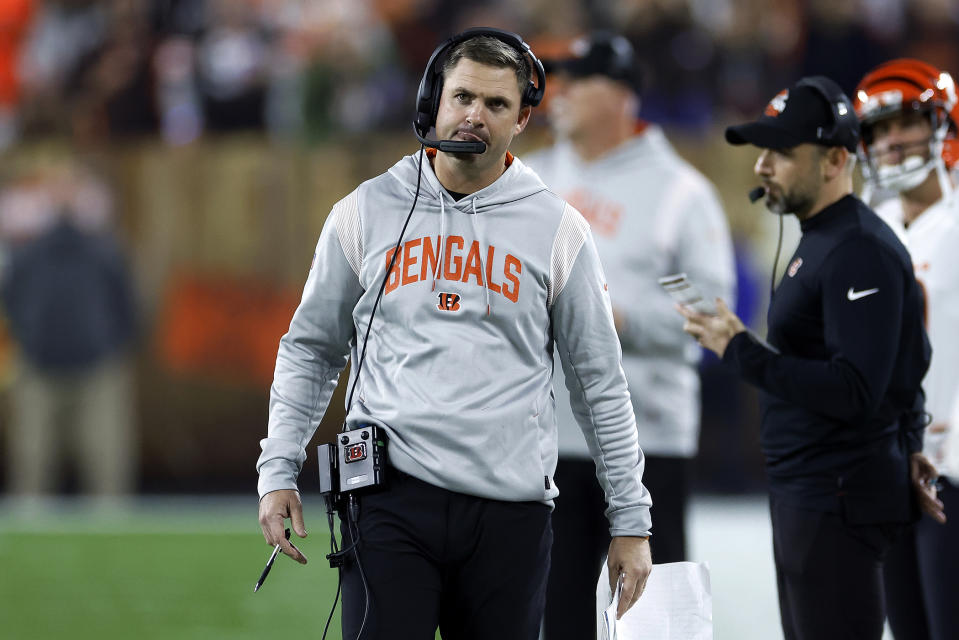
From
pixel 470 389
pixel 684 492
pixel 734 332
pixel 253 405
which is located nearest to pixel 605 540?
pixel 684 492

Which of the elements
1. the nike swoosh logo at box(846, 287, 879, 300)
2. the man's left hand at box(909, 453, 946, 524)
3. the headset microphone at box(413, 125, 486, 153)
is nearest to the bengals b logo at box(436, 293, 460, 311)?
the headset microphone at box(413, 125, 486, 153)

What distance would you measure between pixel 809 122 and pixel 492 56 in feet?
3.24

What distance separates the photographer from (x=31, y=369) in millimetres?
10516

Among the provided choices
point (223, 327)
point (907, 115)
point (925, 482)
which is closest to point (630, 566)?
point (925, 482)

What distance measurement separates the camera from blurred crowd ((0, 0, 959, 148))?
1091 centimetres

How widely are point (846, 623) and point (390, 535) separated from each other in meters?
1.24

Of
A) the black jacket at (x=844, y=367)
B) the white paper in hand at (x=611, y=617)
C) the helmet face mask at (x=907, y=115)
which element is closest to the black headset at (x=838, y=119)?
the black jacket at (x=844, y=367)

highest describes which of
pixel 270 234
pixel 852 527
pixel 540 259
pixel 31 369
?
pixel 270 234

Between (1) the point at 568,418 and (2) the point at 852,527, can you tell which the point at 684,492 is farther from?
(2) the point at 852,527

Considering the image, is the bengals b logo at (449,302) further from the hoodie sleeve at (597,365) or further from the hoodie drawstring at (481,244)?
the hoodie sleeve at (597,365)

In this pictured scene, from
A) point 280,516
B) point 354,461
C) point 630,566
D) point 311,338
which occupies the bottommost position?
point 630,566

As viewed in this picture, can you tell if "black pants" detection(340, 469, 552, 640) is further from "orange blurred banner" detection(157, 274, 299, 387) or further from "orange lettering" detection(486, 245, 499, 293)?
"orange blurred banner" detection(157, 274, 299, 387)

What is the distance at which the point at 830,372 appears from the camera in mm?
3400

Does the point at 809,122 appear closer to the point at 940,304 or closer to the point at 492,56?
the point at 940,304
